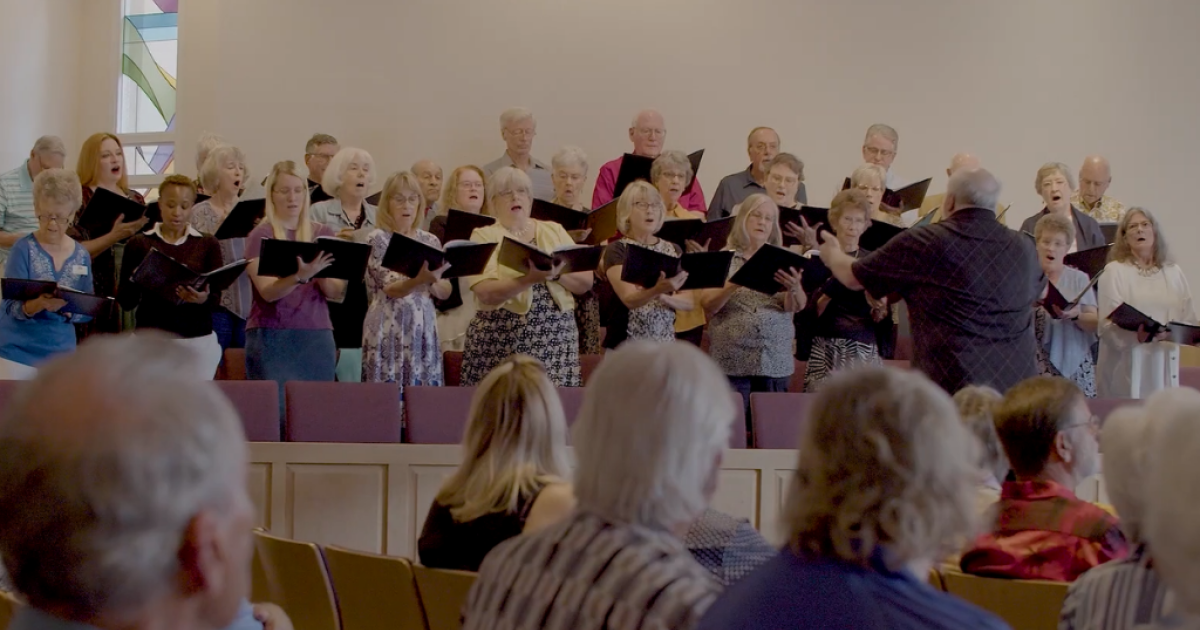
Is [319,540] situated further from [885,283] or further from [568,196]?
[568,196]

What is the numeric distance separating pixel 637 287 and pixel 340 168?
1.70 metres

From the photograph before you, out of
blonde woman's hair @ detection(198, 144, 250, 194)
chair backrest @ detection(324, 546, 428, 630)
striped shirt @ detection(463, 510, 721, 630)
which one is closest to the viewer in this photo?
striped shirt @ detection(463, 510, 721, 630)

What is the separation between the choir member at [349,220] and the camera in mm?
6062

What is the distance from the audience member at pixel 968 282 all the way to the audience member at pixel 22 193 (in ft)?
16.2

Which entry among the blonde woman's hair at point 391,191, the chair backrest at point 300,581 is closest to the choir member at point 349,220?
the blonde woman's hair at point 391,191

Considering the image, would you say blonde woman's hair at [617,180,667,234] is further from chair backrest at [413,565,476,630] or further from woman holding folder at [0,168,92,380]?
chair backrest at [413,565,476,630]

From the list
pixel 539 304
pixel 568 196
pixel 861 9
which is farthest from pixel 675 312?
pixel 861 9

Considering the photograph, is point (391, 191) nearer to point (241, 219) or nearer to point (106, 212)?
point (241, 219)

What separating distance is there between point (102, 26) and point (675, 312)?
7169 millimetres

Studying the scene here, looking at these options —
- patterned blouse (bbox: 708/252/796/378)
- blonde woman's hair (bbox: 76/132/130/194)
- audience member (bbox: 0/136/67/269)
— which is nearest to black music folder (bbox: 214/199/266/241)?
blonde woman's hair (bbox: 76/132/130/194)

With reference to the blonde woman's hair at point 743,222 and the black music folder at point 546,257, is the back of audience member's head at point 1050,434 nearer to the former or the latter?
the black music folder at point 546,257

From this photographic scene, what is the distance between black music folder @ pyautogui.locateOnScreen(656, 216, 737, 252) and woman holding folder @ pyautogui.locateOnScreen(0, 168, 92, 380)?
2691 mm

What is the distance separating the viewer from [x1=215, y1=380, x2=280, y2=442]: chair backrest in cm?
480

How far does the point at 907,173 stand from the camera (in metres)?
9.74
